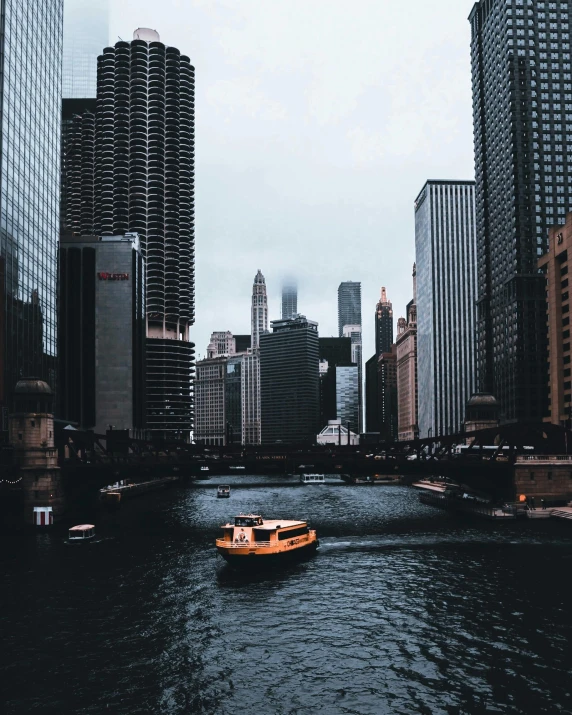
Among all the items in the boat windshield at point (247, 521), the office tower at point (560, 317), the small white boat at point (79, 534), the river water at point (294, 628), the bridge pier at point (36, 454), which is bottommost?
the river water at point (294, 628)

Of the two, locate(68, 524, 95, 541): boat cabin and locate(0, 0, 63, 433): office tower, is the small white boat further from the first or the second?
locate(0, 0, 63, 433): office tower

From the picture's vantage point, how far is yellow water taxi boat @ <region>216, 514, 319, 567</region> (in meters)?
72.2

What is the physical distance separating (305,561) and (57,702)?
4164cm

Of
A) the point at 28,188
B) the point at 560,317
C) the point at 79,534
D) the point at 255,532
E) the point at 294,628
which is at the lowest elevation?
the point at 294,628

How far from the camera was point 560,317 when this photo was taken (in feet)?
557

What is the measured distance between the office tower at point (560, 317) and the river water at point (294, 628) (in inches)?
3406

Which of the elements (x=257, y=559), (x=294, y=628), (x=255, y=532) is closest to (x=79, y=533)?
(x=255, y=532)

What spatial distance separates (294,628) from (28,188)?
110m

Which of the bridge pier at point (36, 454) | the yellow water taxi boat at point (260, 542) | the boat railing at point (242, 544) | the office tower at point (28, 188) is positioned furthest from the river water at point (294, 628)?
the office tower at point (28, 188)

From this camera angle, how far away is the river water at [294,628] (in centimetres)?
3969

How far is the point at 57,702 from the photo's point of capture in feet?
128

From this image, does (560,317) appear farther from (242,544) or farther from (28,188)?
(242,544)

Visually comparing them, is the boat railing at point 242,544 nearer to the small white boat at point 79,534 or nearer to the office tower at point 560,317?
the small white boat at point 79,534

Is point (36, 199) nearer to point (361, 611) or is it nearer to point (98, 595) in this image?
point (98, 595)
